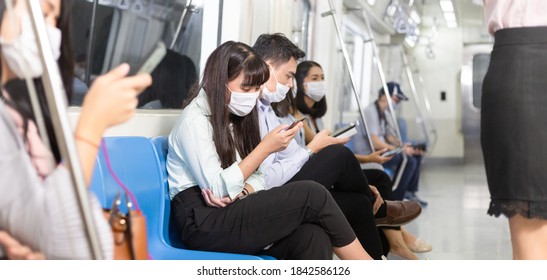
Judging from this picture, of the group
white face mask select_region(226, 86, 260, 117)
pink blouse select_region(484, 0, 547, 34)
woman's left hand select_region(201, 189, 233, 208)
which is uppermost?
pink blouse select_region(484, 0, 547, 34)

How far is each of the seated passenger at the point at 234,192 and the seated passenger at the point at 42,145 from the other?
2.47ft

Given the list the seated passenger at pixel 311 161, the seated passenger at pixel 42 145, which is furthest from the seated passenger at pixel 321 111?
the seated passenger at pixel 42 145

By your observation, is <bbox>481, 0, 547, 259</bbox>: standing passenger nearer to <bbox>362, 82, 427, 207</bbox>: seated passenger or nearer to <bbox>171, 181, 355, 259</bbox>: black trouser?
<bbox>171, 181, 355, 259</bbox>: black trouser

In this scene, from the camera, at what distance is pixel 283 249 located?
2.22m

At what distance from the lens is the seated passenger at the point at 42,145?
4.37ft

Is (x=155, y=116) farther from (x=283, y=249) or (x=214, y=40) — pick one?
(x=214, y=40)

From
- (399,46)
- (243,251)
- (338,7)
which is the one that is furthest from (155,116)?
(399,46)

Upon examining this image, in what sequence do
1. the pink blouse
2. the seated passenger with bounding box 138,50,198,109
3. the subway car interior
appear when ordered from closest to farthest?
the pink blouse, the subway car interior, the seated passenger with bounding box 138,50,198,109

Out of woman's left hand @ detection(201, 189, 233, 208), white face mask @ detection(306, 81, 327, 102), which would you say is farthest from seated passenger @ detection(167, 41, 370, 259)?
white face mask @ detection(306, 81, 327, 102)

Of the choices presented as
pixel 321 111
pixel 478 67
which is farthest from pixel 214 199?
pixel 478 67

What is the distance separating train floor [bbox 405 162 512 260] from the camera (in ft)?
13.5

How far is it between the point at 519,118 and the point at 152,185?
3.33 ft

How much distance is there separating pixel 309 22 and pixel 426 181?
5498 mm

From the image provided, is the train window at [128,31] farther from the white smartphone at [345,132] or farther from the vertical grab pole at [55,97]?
the white smartphone at [345,132]
